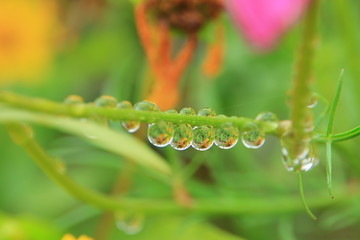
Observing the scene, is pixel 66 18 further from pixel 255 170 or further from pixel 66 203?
pixel 255 170

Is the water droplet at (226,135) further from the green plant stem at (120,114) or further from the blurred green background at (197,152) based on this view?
Result: the blurred green background at (197,152)

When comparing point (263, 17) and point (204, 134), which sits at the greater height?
point (263, 17)

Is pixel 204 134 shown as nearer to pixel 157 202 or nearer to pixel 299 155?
pixel 299 155

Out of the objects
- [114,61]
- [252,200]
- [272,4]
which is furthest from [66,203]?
[272,4]

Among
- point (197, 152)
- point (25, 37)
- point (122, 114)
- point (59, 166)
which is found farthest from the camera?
point (25, 37)

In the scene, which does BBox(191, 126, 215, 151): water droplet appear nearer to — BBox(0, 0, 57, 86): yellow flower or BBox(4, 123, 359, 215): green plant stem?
BBox(4, 123, 359, 215): green plant stem

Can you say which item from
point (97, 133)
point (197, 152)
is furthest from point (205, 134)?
point (197, 152)
